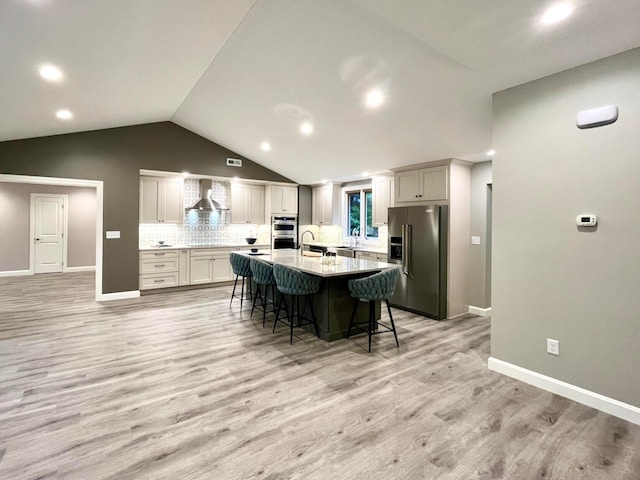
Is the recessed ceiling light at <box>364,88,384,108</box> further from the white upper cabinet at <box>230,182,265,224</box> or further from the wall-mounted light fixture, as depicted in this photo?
the white upper cabinet at <box>230,182,265,224</box>

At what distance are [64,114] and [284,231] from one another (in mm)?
4575

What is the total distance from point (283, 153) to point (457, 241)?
3.62 m

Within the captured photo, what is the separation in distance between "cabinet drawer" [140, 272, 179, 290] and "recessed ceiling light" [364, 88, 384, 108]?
4.97 m

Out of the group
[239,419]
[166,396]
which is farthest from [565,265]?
[166,396]

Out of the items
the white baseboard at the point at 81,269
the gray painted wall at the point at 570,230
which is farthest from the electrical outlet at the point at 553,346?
the white baseboard at the point at 81,269

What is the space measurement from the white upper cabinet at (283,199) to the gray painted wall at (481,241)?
422cm

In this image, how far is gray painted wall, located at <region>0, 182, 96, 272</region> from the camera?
798 cm

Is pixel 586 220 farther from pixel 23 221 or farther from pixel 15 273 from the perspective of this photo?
pixel 15 273

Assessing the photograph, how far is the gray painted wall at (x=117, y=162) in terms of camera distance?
16.9 ft

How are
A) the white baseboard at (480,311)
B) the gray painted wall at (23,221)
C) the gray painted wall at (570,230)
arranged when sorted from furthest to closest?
the gray painted wall at (23,221)
the white baseboard at (480,311)
the gray painted wall at (570,230)

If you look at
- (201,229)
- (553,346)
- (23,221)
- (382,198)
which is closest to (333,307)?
(553,346)

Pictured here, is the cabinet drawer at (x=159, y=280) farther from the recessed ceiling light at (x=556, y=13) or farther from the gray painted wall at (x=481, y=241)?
the recessed ceiling light at (x=556, y=13)

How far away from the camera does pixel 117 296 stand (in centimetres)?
581

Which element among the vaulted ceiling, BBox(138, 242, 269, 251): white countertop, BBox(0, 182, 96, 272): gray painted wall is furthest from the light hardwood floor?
BBox(0, 182, 96, 272): gray painted wall
